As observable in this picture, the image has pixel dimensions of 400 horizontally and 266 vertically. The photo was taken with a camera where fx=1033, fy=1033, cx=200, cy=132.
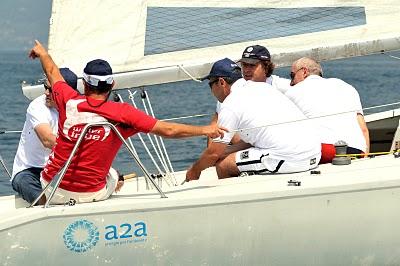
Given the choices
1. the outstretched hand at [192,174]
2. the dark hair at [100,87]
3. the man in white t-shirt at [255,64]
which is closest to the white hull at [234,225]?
the outstretched hand at [192,174]

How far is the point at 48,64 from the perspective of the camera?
6.13 m

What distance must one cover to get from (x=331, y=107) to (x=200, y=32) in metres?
1.04

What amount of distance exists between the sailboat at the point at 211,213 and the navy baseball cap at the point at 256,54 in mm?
240

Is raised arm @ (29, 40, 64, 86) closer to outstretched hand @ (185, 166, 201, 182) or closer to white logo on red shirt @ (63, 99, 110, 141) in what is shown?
white logo on red shirt @ (63, 99, 110, 141)

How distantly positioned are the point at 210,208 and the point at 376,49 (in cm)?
176

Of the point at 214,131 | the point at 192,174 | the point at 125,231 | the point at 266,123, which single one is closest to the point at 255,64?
the point at 266,123

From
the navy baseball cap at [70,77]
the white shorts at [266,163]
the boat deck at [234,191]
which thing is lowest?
the boat deck at [234,191]

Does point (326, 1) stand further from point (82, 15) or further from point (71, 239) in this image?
point (71, 239)

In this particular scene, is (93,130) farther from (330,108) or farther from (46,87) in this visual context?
(330,108)

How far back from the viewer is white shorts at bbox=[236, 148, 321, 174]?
6289 millimetres

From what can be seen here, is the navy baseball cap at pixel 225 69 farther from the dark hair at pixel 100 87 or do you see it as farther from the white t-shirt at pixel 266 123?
the dark hair at pixel 100 87

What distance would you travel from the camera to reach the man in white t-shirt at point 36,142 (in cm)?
636

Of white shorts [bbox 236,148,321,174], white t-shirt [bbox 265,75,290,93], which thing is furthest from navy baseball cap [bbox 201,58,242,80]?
white t-shirt [bbox 265,75,290,93]

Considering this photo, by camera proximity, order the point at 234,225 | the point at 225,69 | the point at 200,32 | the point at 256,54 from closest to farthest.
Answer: the point at 234,225
the point at 225,69
the point at 256,54
the point at 200,32
